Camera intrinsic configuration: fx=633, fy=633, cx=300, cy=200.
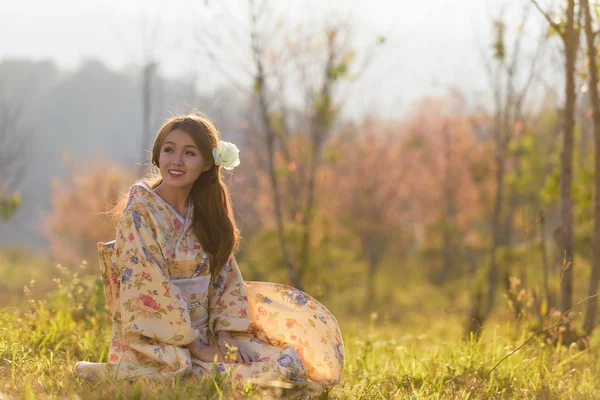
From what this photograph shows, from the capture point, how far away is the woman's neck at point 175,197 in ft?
10.2

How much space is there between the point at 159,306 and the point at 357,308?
1138cm

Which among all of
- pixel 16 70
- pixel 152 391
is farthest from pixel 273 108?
pixel 16 70

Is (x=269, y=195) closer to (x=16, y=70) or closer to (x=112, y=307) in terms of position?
(x=112, y=307)

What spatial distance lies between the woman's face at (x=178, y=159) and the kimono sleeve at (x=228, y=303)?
20.4 inches

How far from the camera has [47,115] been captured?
49000mm

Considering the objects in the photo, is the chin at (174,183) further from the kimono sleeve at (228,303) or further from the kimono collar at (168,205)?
the kimono sleeve at (228,303)

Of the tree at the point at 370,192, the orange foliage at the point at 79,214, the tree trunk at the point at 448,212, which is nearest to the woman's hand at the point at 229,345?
the tree at the point at 370,192

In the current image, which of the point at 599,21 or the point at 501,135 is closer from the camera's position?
the point at 599,21

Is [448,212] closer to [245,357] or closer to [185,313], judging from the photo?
[245,357]

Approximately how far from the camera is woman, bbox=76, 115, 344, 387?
279 cm

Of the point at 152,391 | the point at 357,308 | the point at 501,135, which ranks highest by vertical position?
the point at 501,135

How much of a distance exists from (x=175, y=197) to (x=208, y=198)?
0.17 meters

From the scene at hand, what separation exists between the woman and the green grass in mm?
160

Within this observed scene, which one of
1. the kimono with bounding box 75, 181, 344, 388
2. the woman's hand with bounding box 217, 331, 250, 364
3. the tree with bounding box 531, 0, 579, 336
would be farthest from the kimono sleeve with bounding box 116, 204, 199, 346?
the tree with bounding box 531, 0, 579, 336
